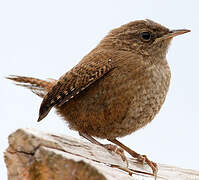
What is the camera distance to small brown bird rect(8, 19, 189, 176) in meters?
3.39

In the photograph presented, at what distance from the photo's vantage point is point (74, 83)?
11.6 feet

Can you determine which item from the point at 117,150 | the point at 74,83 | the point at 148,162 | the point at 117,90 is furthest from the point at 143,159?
the point at 74,83

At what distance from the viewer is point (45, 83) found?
4.24 m

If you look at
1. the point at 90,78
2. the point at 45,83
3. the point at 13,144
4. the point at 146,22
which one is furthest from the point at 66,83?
the point at 13,144

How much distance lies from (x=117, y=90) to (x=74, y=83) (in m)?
0.41

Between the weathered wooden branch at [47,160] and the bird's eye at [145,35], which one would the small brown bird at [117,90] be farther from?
the weathered wooden branch at [47,160]

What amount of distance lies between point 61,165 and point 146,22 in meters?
2.26

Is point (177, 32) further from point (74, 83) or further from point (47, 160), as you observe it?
point (47, 160)

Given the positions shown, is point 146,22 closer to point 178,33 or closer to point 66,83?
point 178,33

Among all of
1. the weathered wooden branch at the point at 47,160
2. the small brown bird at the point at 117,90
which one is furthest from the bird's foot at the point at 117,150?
the weathered wooden branch at the point at 47,160

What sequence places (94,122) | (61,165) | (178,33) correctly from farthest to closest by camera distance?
1. (178,33)
2. (94,122)
3. (61,165)

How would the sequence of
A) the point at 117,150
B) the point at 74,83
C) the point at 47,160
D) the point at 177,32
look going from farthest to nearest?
1. the point at 177,32
2. the point at 74,83
3. the point at 117,150
4. the point at 47,160

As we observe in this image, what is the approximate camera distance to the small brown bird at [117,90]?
133 inches

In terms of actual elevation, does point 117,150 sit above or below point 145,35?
below
